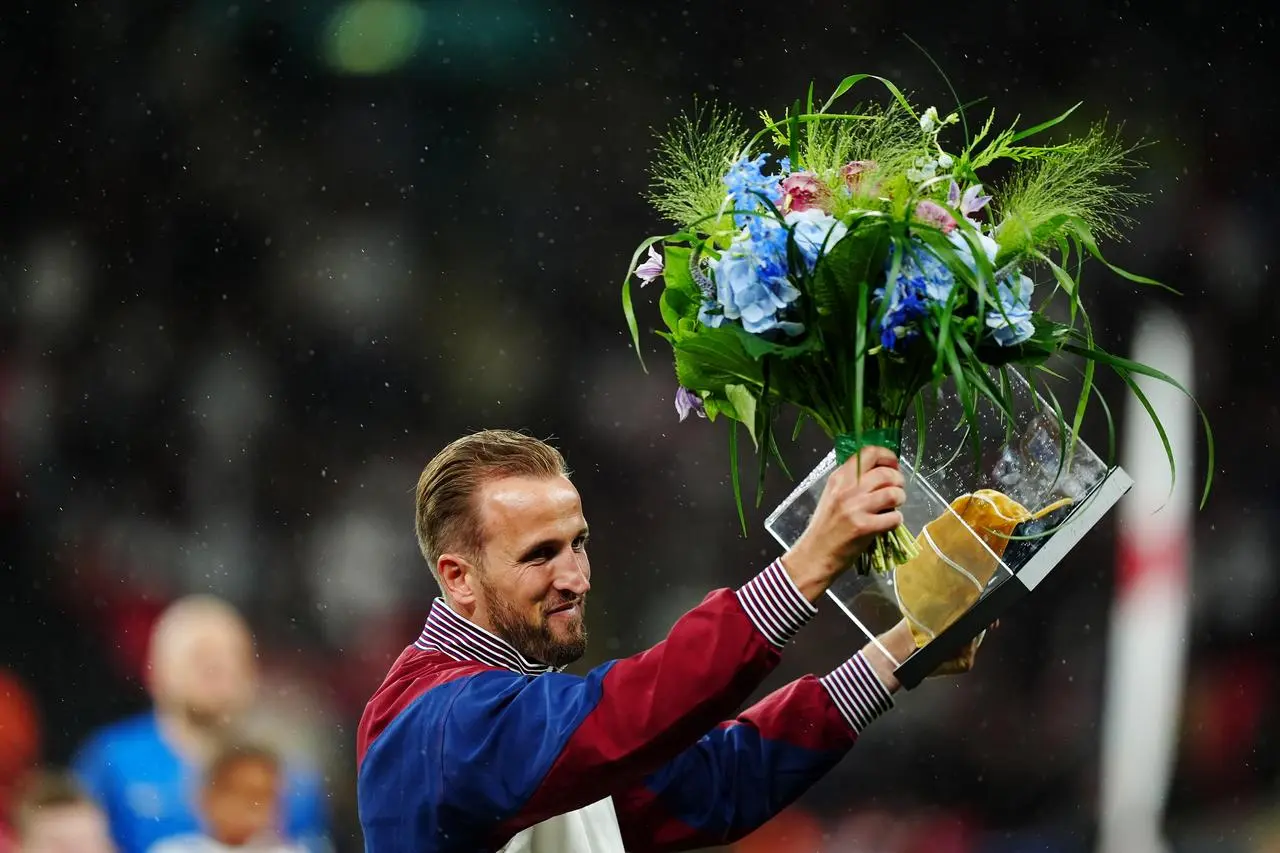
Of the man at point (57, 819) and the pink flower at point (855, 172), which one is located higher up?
the man at point (57, 819)

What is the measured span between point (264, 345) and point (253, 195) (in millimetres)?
483

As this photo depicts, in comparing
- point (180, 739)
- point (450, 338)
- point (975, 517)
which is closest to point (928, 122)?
point (975, 517)

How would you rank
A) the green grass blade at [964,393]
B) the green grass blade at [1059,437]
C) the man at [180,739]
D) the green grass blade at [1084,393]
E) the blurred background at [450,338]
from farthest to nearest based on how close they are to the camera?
1. the blurred background at [450,338]
2. the man at [180,739]
3. the green grass blade at [1059,437]
4. the green grass blade at [1084,393]
5. the green grass blade at [964,393]

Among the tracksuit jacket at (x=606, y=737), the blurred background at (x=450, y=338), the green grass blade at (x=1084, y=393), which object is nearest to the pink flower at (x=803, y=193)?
the green grass blade at (x=1084, y=393)

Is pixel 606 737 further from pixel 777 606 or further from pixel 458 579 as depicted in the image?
pixel 458 579

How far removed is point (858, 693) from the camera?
2.39 metres

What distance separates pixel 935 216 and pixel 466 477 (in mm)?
861

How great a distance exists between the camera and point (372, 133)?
17.0ft

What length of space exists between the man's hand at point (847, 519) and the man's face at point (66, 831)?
3.50 meters

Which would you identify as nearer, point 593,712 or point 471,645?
point 593,712

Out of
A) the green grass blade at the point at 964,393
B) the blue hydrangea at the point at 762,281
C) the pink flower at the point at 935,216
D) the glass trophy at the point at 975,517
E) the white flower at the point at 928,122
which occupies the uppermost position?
the white flower at the point at 928,122

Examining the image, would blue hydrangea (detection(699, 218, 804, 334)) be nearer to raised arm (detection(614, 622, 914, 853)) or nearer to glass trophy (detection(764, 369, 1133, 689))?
glass trophy (detection(764, 369, 1133, 689))

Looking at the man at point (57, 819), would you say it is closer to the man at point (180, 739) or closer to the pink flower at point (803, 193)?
the man at point (180, 739)

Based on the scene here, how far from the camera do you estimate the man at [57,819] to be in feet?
15.7
